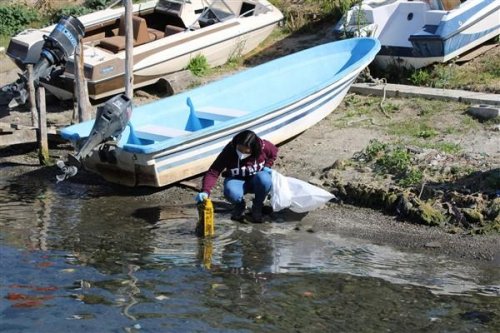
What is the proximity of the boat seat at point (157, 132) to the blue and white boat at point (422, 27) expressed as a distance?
12.8ft

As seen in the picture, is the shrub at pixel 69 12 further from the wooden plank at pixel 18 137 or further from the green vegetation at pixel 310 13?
the wooden plank at pixel 18 137

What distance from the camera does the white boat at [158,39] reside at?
13.9m

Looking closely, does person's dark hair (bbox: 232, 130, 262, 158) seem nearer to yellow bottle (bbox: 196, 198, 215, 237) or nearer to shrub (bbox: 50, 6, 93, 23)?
yellow bottle (bbox: 196, 198, 215, 237)

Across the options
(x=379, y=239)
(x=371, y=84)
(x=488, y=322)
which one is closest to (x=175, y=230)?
(x=379, y=239)

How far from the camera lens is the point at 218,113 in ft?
38.9

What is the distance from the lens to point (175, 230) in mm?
10148

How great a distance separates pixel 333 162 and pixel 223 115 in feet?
4.73

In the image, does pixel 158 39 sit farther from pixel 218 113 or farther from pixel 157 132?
pixel 157 132

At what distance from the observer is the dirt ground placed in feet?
31.5

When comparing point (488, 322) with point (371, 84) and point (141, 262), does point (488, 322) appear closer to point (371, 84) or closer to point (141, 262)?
point (141, 262)

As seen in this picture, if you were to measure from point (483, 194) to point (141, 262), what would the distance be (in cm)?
371

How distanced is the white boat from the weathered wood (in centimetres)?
258

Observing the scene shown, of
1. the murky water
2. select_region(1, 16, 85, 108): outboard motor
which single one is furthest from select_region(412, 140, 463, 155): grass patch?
select_region(1, 16, 85, 108): outboard motor

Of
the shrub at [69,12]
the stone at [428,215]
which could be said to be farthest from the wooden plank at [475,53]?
the shrub at [69,12]
